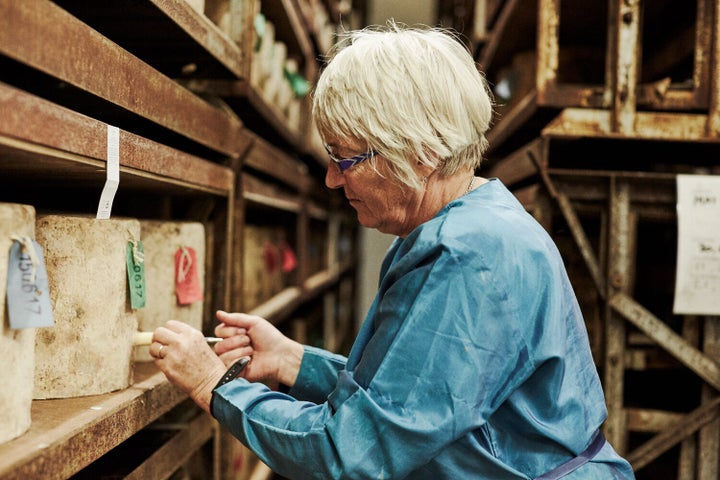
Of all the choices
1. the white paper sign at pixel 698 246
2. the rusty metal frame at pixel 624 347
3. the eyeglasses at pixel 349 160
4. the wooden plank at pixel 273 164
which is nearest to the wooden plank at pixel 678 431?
the rusty metal frame at pixel 624 347

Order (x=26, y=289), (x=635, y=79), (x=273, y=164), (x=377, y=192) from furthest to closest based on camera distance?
(x=273, y=164) → (x=635, y=79) → (x=377, y=192) → (x=26, y=289)

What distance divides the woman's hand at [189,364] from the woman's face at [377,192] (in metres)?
0.44

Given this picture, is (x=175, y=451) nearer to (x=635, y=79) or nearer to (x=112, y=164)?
(x=112, y=164)

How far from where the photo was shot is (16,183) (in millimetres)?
1615

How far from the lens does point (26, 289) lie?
3.37ft

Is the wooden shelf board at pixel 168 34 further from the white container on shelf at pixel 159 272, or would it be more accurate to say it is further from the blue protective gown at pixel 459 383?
the blue protective gown at pixel 459 383

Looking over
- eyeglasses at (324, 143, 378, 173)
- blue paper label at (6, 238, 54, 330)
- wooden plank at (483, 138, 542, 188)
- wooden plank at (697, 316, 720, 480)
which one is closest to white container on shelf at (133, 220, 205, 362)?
eyeglasses at (324, 143, 378, 173)

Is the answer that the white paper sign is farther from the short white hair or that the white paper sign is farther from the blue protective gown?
the short white hair

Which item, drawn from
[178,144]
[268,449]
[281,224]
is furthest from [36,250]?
A: [281,224]

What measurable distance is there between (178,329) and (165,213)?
0.87 metres

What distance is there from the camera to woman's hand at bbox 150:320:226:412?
138 centimetres

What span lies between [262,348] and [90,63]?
0.83 m

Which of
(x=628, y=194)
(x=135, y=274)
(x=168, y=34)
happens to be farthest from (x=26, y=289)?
(x=628, y=194)

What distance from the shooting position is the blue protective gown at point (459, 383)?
1151 millimetres
